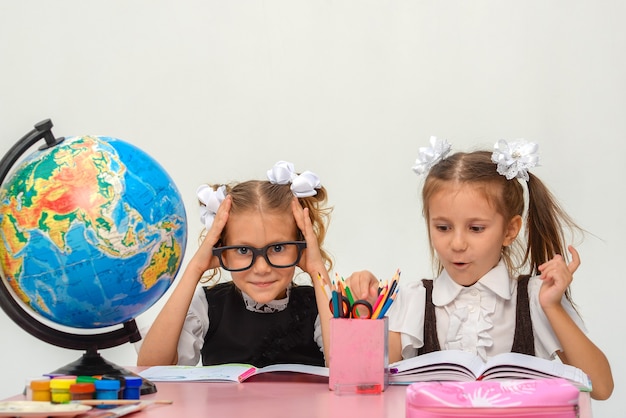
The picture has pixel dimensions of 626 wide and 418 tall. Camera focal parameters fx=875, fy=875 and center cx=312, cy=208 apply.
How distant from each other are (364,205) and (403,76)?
0.55 m

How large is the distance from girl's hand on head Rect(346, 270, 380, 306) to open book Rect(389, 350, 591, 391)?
358mm

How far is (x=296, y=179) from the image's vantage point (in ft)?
7.50

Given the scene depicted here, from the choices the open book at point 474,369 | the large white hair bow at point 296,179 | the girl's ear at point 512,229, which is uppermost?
the large white hair bow at point 296,179

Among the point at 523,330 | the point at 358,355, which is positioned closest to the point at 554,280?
the point at 523,330

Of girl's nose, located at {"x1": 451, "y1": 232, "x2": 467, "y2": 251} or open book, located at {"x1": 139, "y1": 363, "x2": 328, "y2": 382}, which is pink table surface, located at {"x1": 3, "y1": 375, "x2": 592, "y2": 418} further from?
girl's nose, located at {"x1": 451, "y1": 232, "x2": 467, "y2": 251}

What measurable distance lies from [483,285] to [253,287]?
594 mm

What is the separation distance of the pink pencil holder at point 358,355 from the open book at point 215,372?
0.63 ft

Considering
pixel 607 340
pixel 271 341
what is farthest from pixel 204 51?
pixel 607 340

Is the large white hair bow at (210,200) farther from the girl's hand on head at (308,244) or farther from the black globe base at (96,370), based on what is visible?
the black globe base at (96,370)

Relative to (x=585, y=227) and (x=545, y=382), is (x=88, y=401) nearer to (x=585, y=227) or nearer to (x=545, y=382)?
(x=545, y=382)

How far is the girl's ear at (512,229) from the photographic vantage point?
230 centimetres

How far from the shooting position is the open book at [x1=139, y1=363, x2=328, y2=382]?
174 centimetres

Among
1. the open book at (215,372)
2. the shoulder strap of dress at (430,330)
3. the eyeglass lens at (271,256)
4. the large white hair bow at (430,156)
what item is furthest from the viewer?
the large white hair bow at (430,156)

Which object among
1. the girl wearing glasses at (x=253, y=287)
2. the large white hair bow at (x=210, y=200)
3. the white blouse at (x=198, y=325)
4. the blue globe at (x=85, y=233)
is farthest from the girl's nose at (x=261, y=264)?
the blue globe at (x=85, y=233)
